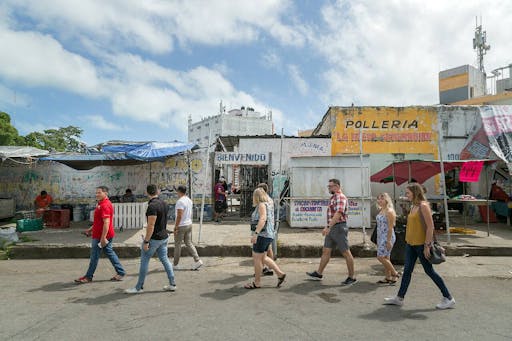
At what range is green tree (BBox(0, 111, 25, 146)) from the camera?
2470cm

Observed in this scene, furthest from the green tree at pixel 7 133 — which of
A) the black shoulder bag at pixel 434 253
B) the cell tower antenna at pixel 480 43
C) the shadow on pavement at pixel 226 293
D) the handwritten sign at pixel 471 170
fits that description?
the cell tower antenna at pixel 480 43

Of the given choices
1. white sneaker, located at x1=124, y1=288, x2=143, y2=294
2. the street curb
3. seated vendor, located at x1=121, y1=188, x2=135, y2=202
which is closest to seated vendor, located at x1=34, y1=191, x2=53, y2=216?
seated vendor, located at x1=121, y1=188, x2=135, y2=202

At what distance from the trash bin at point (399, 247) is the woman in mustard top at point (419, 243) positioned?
245 centimetres

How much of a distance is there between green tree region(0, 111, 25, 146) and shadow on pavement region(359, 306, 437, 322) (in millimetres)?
27632

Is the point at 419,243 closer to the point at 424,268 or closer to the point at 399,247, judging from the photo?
the point at 424,268

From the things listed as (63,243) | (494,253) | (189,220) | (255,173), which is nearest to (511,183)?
(494,253)

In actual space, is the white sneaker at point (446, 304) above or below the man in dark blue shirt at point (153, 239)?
below

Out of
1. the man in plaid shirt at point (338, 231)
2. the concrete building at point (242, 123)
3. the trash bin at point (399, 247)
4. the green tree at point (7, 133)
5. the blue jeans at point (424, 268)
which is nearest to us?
the blue jeans at point (424, 268)

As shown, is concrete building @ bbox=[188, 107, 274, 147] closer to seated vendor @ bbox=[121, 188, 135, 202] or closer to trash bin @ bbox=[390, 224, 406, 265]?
seated vendor @ bbox=[121, 188, 135, 202]

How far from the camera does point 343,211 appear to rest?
19.8 ft

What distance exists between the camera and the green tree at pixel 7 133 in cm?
2470

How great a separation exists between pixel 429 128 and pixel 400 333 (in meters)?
12.9

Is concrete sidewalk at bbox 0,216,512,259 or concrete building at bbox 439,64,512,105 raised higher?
concrete building at bbox 439,64,512,105

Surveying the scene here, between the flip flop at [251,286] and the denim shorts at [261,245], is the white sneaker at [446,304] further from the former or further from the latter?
the flip flop at [251,286]
